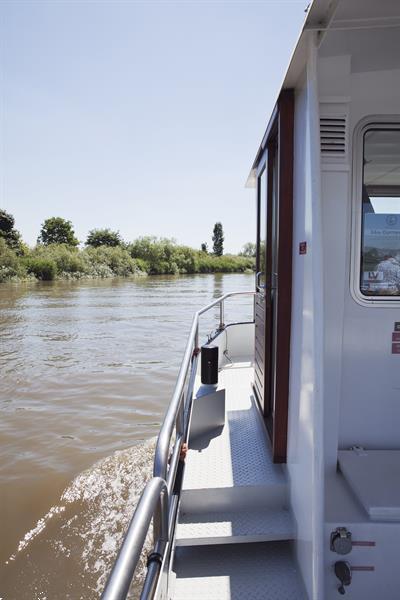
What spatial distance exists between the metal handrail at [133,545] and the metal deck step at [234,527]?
87 centimetres

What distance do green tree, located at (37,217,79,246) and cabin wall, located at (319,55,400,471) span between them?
2375 inches

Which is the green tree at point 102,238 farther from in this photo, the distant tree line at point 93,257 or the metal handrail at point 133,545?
the metal handrail at point 133,545

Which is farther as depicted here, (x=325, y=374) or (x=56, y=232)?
(x=56, y=232)

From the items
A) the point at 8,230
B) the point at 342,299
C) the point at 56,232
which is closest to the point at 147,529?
the point at 342,299

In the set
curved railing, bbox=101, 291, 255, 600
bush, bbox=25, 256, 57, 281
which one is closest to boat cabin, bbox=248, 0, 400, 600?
curved railing, bbox=101, 291, 255, 600

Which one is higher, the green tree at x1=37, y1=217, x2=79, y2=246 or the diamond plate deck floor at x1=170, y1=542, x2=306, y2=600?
the green tree at x1=37, y1=217, x2=79, y2=246

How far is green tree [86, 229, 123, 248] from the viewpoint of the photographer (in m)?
62.2

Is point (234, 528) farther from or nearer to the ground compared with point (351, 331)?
nearer to the ground

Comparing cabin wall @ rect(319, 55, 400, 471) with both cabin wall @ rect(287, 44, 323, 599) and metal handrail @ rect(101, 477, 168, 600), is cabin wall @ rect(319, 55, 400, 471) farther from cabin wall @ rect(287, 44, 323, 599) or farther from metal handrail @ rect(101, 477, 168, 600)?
metal handrail @ rect(101, 477, 168, 600)

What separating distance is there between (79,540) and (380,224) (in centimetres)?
345

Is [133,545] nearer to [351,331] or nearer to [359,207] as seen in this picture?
[351,331]

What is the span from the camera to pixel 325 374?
7.36 ft

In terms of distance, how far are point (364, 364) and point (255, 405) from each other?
155 centimetres

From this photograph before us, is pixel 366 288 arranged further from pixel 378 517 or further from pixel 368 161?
pixel 378 517
